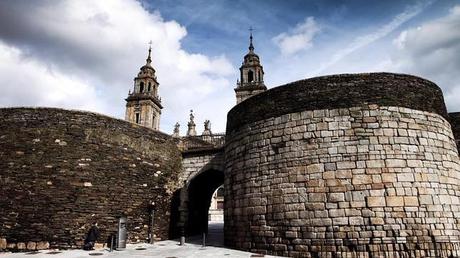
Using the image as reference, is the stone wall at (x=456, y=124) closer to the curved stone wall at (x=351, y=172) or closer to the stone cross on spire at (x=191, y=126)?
the curved stone wall at (x=351, y=172)

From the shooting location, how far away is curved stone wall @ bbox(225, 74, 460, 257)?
316 inches

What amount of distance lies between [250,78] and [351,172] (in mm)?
32775

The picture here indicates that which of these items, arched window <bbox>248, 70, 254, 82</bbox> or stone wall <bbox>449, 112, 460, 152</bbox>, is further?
arched window <bbox>248, 70, 254, 82</bbox>

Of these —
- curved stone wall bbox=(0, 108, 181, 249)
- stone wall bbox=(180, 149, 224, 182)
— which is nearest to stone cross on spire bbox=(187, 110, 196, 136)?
stone wall bbox=(180, 149, 224, 182)

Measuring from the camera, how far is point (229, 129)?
12180mm

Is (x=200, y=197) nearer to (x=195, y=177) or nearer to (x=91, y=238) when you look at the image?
(x=195, y=177)

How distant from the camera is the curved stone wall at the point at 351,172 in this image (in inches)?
316

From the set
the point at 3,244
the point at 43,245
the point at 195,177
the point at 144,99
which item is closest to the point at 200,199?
the point at 195,177

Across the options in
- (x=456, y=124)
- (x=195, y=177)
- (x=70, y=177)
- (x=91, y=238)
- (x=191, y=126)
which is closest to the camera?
(x=91, y=238)

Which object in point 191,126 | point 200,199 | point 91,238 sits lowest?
point 91,238

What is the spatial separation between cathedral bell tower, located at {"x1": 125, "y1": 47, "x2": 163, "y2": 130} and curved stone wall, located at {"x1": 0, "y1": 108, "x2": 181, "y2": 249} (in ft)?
107

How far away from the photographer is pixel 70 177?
37.0 feet

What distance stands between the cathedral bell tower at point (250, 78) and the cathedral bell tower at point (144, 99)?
45.4 ft

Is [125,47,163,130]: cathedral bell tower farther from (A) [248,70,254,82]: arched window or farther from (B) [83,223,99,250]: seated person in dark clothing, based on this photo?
(B) [83,223,99,250]: seated person in dark clothing
